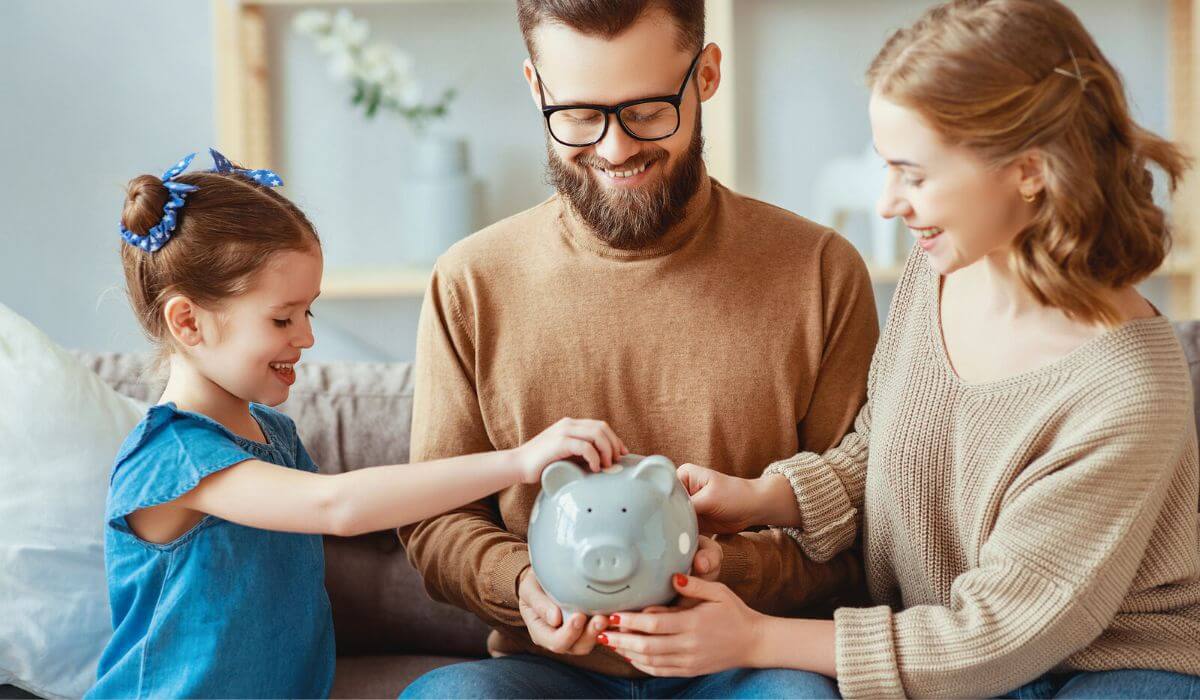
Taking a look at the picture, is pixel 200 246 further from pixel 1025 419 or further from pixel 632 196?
pixel 1025 419

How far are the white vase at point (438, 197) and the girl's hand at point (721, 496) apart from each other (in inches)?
54.7

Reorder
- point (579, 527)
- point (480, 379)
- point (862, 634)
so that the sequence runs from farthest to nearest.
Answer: point (480, 379) < point (862, 634) < point (579, 527)

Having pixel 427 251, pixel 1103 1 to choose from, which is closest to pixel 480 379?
pixel 427 251

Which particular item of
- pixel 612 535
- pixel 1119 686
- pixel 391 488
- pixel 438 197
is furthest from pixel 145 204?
pixel 438 197

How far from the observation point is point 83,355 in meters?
2.03

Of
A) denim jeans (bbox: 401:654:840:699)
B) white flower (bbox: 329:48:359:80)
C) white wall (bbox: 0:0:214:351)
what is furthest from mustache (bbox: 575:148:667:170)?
white wall (bbox: 0:0:214:351)

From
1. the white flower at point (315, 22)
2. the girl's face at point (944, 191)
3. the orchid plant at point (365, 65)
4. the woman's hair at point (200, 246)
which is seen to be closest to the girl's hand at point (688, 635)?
the girl's face at point (944, 191)

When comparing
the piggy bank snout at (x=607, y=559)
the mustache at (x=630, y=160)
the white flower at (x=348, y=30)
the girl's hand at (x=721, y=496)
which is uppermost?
the white flower at (x=348, y=30)

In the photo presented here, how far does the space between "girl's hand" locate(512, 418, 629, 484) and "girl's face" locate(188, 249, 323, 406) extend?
13.7 inches

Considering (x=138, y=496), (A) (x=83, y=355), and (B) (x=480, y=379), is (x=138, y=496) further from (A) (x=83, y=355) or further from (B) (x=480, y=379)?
(A) (x=83, y=355)

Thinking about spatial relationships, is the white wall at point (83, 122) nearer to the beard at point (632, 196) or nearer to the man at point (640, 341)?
the man at point (640, 341)

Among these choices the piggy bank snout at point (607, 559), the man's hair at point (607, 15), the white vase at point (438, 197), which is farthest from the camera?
the white vase at point (438, 197)

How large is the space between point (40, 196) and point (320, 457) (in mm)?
1432

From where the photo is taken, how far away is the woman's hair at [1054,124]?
1.20 m
